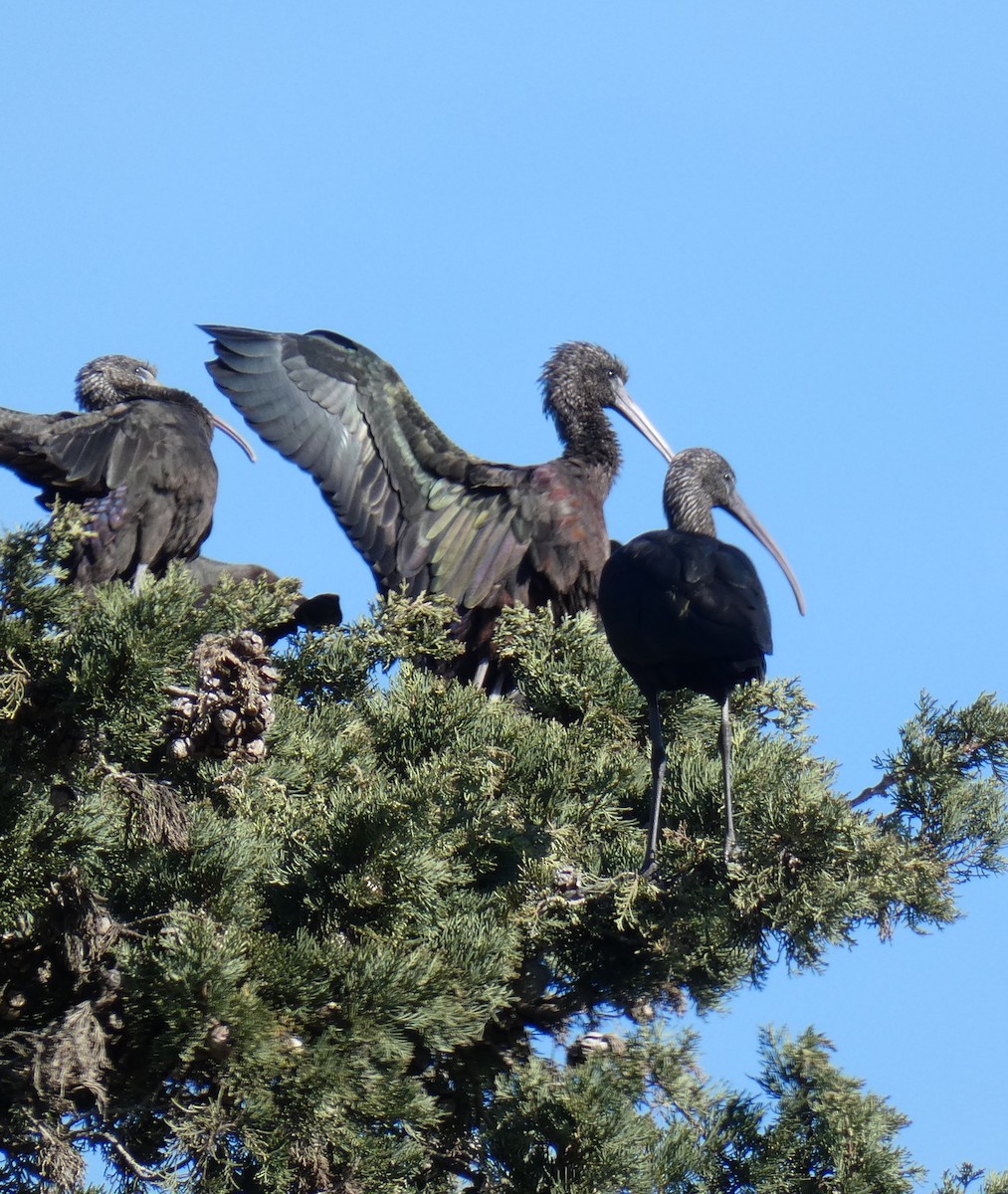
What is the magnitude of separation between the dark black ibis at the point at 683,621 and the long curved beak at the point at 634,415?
3.22 m

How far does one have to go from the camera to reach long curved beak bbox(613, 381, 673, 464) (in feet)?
28.5

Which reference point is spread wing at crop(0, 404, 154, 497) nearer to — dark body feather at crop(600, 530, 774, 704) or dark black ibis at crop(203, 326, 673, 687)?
dark black ibis at crop(203, 326, 673, 687)

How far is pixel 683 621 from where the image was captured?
500 centimetres

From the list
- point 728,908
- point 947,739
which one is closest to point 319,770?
point 728,908

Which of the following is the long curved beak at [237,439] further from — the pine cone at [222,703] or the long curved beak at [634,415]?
the pine cone at [222,703]

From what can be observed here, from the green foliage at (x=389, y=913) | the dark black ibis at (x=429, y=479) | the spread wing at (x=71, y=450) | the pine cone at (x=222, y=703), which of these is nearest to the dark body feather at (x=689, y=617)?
the green foliage at (x=389, y=913)

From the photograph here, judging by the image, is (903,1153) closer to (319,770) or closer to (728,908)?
(728,908)

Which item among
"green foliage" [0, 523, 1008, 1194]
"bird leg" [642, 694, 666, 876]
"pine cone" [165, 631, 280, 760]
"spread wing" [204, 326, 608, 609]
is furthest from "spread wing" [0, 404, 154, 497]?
"pine cone" [165, 631, 280, 760]

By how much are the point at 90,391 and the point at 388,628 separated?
4.10m

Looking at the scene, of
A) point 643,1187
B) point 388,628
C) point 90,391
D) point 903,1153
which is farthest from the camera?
point 90,391

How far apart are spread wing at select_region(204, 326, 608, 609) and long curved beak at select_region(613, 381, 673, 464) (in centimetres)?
83

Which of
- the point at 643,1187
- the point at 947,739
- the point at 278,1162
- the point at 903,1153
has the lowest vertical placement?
the point at 278,1162

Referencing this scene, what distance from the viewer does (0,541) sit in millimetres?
3463

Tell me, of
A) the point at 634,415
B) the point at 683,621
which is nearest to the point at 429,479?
the point at 634,415
